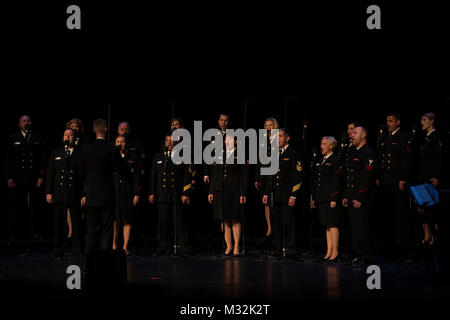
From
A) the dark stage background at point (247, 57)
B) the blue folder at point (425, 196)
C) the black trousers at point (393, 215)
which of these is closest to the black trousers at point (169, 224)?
the dark stage background at point (247, 57)

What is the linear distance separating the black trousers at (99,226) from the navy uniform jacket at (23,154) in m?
2.65

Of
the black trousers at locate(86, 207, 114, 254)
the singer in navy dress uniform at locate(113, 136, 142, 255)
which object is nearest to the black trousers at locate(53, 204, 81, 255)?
the singer in navy dress uniform at locate(113, 136, 142, 255)

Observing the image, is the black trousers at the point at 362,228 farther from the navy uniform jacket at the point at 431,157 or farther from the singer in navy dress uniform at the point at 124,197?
the singer in navy dress uniform at the point at 124,197

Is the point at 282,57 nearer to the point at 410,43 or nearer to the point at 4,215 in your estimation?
the point at 410,43

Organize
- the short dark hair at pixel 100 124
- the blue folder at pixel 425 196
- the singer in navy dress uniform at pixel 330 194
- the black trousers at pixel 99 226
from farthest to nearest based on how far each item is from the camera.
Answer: the singer in navy dress uniform at pixel 330 194, the black trousers at pixel 99 226, the short dark hair at pixel 100 124, the blue folder at pixel 425 196

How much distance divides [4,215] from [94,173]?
14.7ft

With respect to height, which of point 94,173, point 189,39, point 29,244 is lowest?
point 29,244

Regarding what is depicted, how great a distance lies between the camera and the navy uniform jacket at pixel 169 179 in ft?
32.4

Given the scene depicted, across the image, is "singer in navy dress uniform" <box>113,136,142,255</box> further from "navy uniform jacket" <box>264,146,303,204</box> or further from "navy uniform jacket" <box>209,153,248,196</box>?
"navy uniform jacket" <box>264,146,303,204</box>

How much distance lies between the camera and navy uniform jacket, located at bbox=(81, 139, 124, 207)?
27.4 ft

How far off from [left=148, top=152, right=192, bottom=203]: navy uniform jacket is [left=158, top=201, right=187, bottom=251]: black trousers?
0.38 ft

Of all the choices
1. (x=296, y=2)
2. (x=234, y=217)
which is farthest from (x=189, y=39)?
(x=234, y=217)

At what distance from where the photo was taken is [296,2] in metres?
9.70
